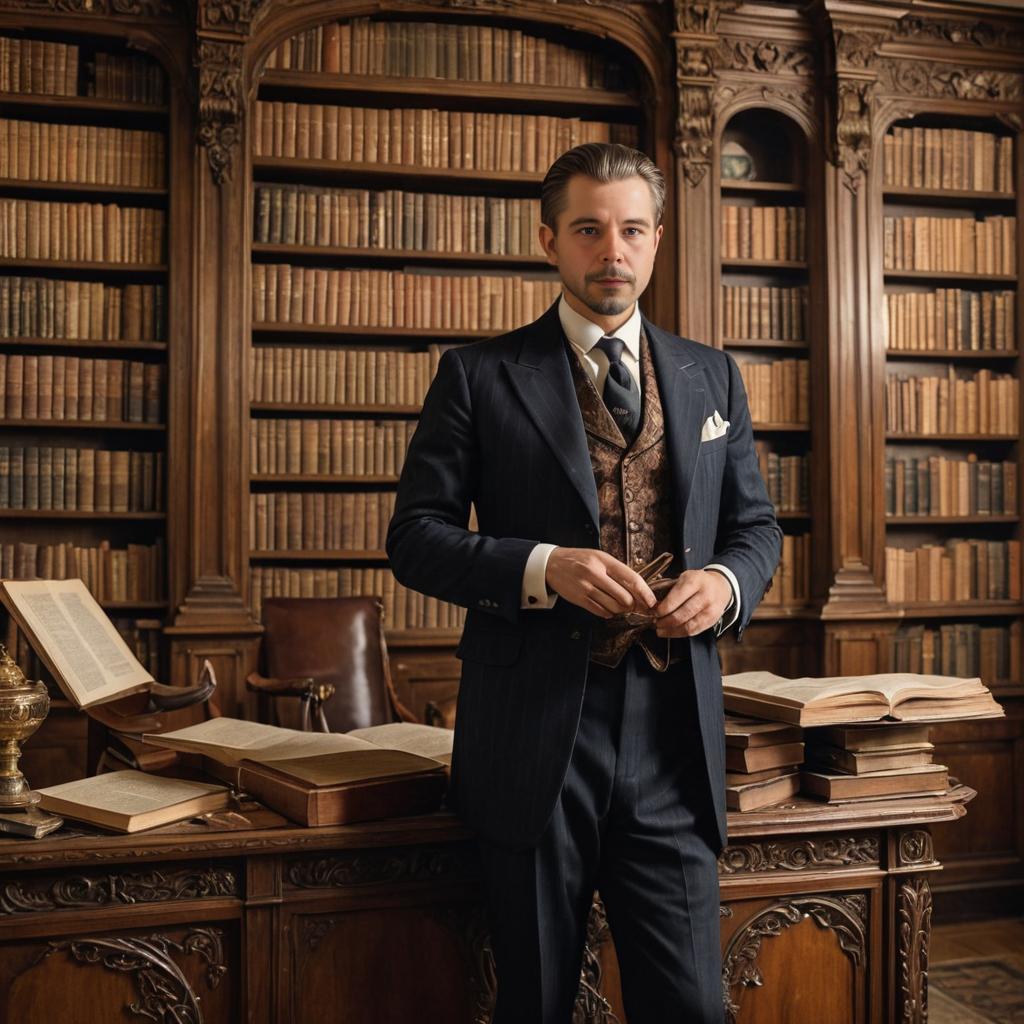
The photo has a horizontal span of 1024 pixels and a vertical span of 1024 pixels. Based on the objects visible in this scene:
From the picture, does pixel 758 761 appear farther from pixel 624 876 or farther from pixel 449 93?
pixel 449 93

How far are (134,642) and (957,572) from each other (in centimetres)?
309

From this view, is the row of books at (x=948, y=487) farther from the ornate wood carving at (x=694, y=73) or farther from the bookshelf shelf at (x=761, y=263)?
the ornate wood carving at (x=694, y=73)

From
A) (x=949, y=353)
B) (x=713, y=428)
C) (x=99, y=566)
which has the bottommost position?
(x=99, y=566)

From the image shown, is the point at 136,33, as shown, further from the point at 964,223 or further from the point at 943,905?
the point at 943,905

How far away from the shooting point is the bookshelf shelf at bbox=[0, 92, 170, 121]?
392 centimetres

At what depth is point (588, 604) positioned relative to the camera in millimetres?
1432

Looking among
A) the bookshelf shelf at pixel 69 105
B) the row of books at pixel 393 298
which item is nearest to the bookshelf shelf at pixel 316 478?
the row of books at pixel 393 298

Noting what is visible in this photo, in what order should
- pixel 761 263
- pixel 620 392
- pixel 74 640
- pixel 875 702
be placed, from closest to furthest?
pixel 620 392 < pixel 875 702 < pixel 74 640 < pixel 761 263

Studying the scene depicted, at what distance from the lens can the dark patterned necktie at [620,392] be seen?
1.63 m

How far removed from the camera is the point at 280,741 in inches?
74.9

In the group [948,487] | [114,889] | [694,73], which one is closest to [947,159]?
[694,73]

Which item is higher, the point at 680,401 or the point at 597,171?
the point at 597,171

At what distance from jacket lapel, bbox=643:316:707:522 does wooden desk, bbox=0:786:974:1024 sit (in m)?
0.55

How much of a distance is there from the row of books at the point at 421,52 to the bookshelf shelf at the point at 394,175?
33cm
